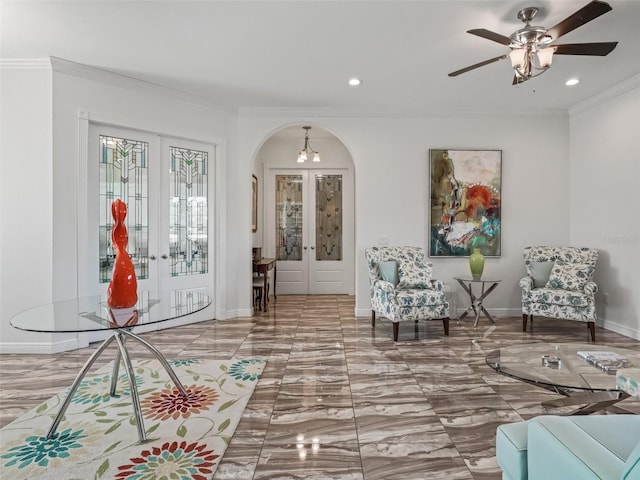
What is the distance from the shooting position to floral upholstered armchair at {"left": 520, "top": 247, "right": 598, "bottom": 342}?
4.34 metres

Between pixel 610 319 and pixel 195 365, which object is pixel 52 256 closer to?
pixel 195 365

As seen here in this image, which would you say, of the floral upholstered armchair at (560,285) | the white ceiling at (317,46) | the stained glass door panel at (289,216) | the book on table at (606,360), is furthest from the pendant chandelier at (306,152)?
the book on table at (606,360)

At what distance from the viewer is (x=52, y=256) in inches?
152

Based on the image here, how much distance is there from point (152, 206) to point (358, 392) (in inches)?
127

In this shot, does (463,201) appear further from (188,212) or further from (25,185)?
(25,185)

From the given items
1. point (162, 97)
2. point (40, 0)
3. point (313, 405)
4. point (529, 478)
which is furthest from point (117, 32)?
point (529, 478)

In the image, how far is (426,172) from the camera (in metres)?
5.46

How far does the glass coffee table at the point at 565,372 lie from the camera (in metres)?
2.05

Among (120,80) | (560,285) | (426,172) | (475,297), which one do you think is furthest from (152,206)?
(560,285)

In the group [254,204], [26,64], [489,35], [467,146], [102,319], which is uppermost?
[26,64]

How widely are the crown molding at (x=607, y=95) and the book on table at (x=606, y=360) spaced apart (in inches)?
134

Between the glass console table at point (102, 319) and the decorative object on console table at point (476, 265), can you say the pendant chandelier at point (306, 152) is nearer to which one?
the decorative object on console table at point (476, 265)

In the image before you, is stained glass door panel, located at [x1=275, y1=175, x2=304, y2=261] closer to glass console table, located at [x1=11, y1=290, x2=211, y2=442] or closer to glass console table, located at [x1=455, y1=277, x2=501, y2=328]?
glass console table, located at [x1=455, y1=277, x2=501, y2=328]

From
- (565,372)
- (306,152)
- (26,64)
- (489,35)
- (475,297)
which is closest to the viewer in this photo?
(565,372)
